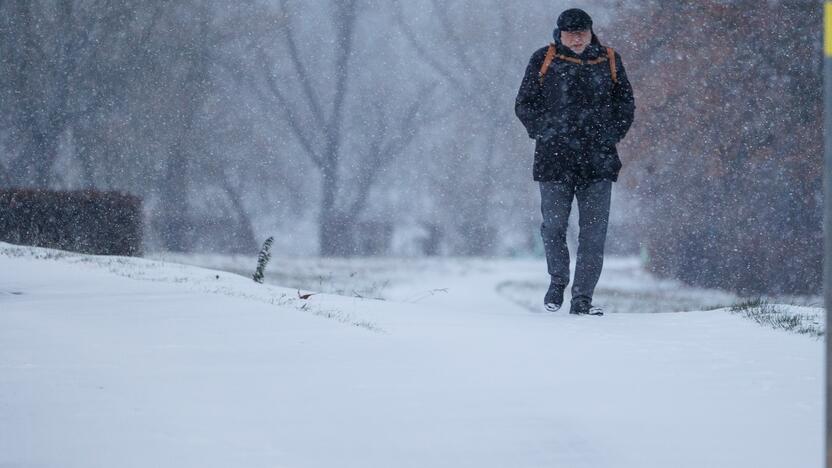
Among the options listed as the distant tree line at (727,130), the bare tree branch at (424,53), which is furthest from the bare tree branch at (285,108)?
the distant tree line at (727,130)

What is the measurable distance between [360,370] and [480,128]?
85.5ft

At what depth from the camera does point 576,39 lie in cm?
686

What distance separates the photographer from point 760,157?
53.1ft

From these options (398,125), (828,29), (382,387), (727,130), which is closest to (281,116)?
(398,125)

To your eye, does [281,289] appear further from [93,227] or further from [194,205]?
[194,205]

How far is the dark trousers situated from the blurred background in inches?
343

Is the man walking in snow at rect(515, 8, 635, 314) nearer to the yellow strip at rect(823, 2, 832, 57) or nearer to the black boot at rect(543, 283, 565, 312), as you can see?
the black boot at rect(543, 283, 565, 312)

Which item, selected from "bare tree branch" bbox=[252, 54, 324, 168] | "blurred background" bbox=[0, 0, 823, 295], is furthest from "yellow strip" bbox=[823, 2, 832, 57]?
"bare tree branch" bbox=[252, 54, 324, 168]

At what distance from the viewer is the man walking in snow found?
6.86m

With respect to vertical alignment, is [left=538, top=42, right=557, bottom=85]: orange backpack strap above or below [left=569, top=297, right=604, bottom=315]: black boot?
above

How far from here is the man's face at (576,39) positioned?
22.5ft

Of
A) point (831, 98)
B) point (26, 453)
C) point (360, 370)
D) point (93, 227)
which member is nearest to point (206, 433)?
point (26, 453)

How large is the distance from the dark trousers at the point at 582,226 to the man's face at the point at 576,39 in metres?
0.94

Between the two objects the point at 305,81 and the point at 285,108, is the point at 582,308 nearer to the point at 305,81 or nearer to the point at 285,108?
the point at 285,108
